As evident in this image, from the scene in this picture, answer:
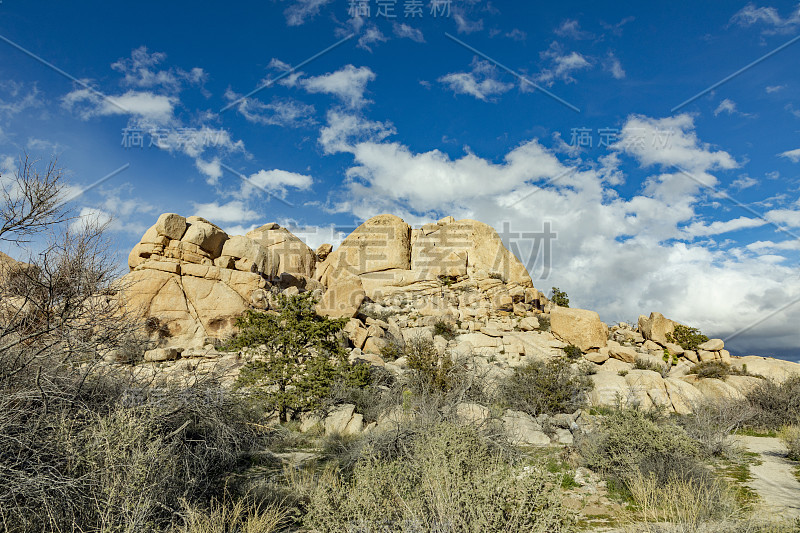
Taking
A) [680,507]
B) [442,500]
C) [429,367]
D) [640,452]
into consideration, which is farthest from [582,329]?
[442,500]

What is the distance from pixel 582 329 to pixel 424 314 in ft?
35.5

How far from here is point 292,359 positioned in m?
12.6

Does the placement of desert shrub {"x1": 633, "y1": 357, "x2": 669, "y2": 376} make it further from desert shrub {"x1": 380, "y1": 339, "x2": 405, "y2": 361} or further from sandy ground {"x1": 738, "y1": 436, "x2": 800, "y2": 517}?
desert shrub {"x1": 380, "y1": 339, "x2": 405, "y2": 361}

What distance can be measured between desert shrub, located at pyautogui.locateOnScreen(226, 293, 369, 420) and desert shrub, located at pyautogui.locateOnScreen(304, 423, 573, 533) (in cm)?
728

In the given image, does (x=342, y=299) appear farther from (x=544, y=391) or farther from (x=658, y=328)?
(x=658, y=328)

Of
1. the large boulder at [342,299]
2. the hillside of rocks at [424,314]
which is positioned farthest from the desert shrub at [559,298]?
the large boulder at [342,299]

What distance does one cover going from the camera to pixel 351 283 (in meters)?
24.7

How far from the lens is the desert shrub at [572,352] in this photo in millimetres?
21781

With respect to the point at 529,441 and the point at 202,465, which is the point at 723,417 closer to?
the point at 529,441

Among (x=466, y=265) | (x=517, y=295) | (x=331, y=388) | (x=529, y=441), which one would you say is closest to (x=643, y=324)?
(x=517, y=295)

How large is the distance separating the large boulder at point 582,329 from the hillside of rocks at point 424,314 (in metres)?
0.06

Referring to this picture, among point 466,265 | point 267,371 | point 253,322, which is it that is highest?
point 466,265

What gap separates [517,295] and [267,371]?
2423 cm

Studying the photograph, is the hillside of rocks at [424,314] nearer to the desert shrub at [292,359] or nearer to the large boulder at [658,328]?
the large boulder at [658,328]
